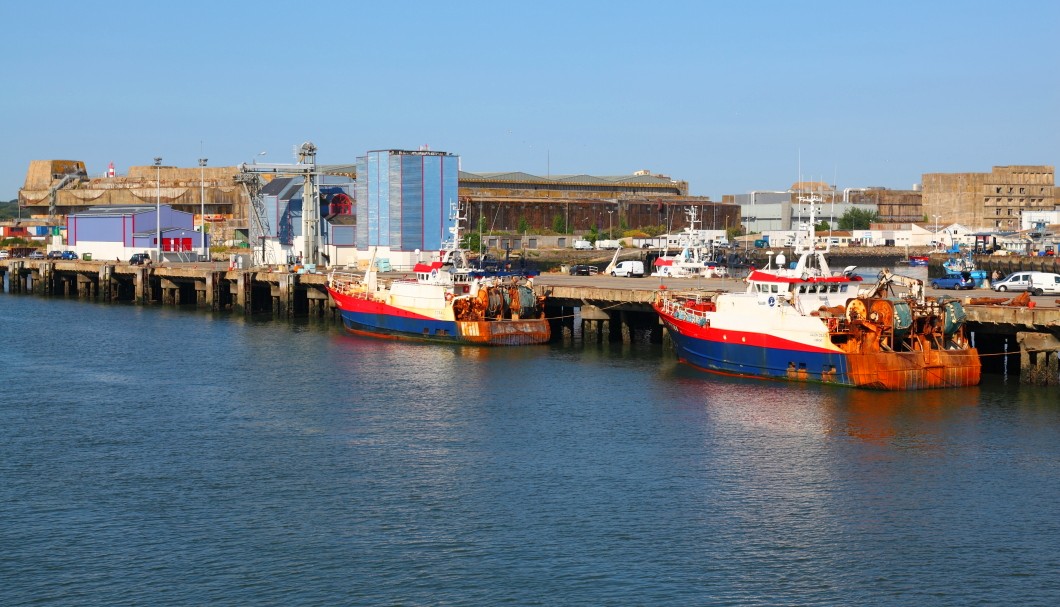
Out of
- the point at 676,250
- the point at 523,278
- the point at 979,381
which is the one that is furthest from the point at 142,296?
the point at 979,381

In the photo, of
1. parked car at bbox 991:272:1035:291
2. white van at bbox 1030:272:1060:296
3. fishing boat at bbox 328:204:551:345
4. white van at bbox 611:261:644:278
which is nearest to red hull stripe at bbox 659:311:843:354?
fishing boat at bbox 328:204:551:345

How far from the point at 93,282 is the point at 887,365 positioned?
86.7 meters

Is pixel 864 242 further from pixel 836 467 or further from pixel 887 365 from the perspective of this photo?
pixel 836 467

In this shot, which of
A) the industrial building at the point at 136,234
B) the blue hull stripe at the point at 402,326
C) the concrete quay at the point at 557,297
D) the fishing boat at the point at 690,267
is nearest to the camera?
the concrete quay at the point at 557,297

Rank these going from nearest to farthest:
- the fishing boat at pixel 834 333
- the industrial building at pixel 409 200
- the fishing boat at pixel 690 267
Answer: the fishing boat at pixel 834 333 → the fishing boat at pixel 690 267 → the industrial building at pixel 409 200

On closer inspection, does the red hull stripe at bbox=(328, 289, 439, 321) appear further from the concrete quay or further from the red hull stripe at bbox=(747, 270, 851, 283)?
the red hull stripe at bbox=(747, 270, 851, 283)

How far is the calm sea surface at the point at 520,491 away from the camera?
29.3m

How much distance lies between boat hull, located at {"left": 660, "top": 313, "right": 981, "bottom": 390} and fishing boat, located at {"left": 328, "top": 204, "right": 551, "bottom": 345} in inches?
546

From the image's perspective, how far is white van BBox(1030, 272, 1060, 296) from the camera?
68938 millimetres

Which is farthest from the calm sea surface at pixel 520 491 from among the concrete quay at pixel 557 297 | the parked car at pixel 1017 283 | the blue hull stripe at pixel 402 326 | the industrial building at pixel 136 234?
the industrial building at pixel 136 234

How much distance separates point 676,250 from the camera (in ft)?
488

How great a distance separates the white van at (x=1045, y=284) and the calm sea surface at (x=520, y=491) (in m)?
17.0

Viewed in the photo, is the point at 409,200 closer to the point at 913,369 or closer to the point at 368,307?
the point at 368,307

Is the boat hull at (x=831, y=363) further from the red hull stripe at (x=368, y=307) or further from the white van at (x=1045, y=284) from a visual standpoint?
the red hull stripe at (x=368, y=307)
